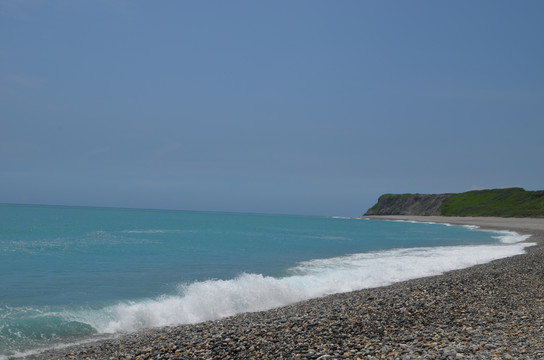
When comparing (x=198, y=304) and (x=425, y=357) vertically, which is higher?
(x=425, y=357)

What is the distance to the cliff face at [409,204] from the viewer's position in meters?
145

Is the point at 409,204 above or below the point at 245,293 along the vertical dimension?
above

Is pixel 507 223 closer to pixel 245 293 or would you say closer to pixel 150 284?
pixel 245 293

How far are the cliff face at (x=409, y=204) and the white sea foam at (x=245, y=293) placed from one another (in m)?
125

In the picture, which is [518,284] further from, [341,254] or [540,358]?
[341,254]

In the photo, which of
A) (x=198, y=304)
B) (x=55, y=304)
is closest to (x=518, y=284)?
(x=198, y=304)

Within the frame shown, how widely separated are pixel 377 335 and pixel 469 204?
133050 millimetres

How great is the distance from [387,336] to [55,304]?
1070cm

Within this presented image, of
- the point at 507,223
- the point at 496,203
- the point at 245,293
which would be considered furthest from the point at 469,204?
the point at 245,293

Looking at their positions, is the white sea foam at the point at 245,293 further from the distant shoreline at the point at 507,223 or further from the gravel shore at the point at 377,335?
the distant shoreline at the point at 507,223

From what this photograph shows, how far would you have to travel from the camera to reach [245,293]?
1480 cm

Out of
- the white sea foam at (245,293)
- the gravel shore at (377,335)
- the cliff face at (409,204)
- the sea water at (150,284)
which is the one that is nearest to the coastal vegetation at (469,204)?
the cliff face at (409,204)

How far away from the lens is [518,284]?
1382cm

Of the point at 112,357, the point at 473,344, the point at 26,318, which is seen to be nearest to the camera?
the point at 473,344
